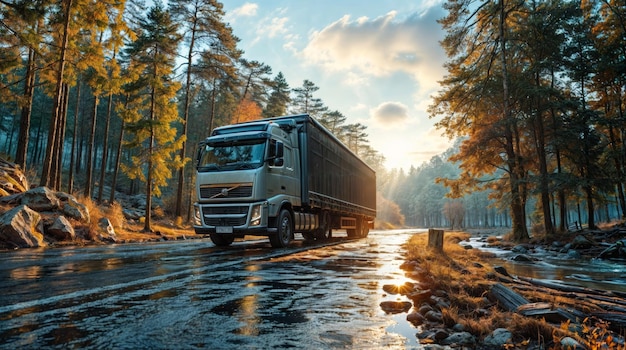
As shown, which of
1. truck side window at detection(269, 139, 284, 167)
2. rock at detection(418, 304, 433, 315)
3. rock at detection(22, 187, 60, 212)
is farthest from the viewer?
rock at detection(22, 187, 60, 212)

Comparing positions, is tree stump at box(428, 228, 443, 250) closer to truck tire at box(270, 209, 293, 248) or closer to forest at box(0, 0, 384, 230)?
truck tire at box(270, 209, 293, 248)

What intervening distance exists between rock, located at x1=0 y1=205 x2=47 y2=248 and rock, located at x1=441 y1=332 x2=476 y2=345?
11.5 metres

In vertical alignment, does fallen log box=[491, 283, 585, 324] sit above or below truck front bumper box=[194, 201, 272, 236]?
below

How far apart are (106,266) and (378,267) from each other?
16.1 feet

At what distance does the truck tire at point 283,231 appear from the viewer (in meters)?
10.1

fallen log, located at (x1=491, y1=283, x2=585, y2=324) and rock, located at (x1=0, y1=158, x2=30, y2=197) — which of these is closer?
fallen log, located at (x1=491, y1=283, x2=585, y2=324)

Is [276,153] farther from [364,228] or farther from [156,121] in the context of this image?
[364,228]

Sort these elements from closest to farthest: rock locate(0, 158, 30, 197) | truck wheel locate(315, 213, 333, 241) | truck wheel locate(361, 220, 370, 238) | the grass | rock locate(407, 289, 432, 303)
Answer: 1. the grass
2. rock locate(407, 289, 432, 303)
3. rock locate(0, 158, 30, 197)
4. truck wheel locate(315, 213, 333, 241)
5. truck wheel locate(361, 220, 370, 238)

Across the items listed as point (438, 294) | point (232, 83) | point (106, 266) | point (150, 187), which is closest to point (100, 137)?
point (232, 83)

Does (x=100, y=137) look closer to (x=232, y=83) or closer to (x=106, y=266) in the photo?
(x=232, y=83)

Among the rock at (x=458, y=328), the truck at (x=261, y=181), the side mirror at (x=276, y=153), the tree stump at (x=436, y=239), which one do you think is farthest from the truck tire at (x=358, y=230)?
the rock at (x=458, y=328)

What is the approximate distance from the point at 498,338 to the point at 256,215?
7302mm

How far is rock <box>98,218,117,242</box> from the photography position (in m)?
13.3

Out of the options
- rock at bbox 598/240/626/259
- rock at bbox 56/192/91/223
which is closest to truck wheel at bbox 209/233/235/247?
rock at bbox 56/192/91/223
